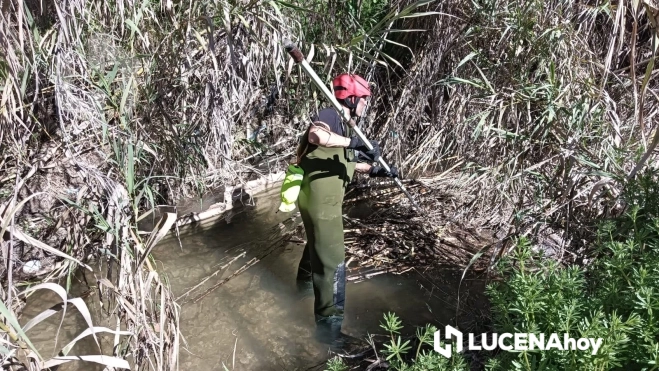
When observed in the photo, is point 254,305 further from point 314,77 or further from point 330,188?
point 314,77

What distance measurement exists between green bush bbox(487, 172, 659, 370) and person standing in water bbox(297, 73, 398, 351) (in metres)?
1.16

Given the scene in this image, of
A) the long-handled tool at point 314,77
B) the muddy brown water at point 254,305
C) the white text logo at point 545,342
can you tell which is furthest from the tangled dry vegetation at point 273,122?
the white text logo at point 545,342

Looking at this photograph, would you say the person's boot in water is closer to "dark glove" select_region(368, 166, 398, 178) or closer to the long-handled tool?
"dark glove" select_region(368, 166, 398, 178)

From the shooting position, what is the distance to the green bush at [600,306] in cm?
177

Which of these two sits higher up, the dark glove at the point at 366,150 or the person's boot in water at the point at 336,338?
the dark glove at the point at 366,150

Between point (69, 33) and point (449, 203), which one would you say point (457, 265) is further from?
point (69, 33)

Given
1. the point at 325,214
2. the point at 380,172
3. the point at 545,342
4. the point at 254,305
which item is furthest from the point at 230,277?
the point at 545,342

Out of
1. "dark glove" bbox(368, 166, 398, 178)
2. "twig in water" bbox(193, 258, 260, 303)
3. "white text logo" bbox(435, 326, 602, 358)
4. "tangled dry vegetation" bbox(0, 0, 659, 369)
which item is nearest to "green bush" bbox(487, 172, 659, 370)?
"white text logo" bbox(435, 326, 602, 358)

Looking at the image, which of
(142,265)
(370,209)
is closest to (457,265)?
(370,209)

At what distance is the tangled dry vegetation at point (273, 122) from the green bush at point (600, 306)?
355mm

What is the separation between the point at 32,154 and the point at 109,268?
2.56 feet

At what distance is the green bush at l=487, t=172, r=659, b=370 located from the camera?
177 cm

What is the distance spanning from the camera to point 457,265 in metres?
3.87

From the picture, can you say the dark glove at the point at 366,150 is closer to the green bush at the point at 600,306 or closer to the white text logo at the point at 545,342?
the green bush at the point at 600,306
